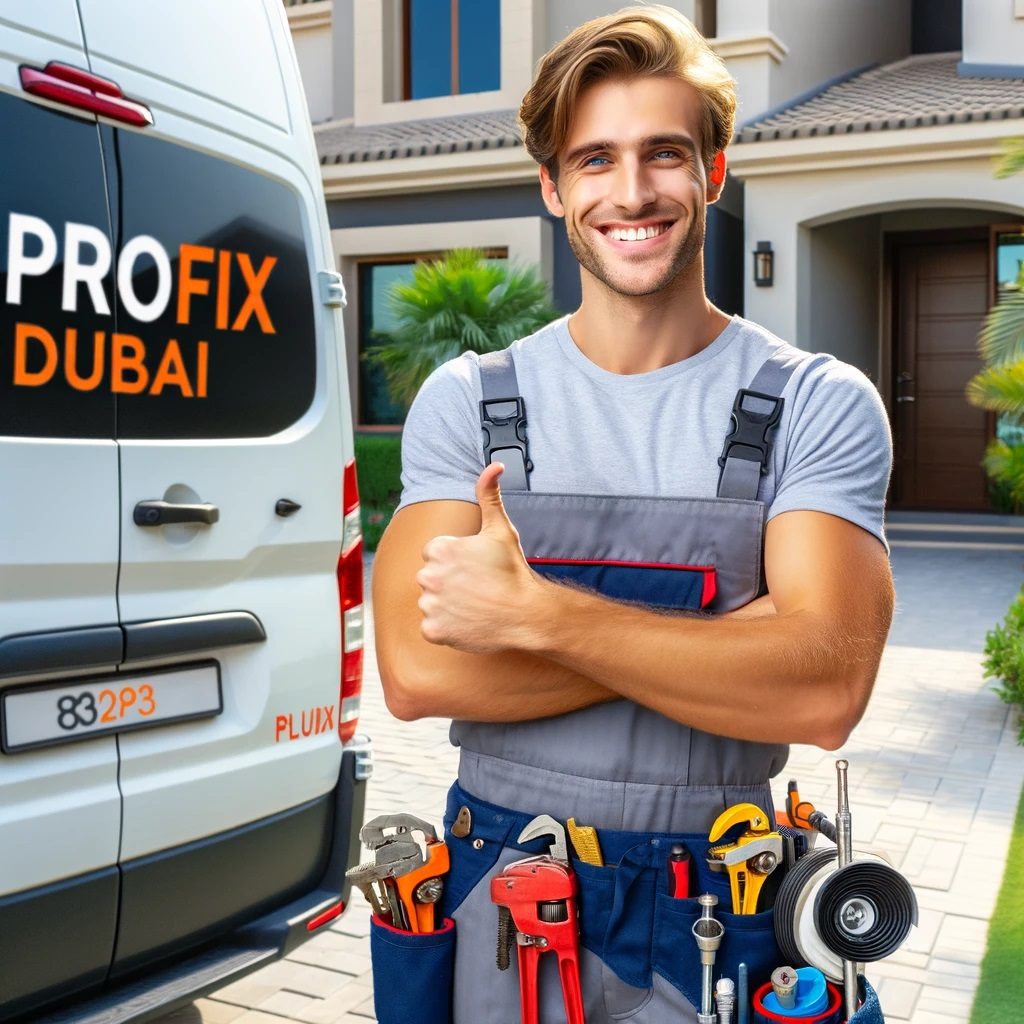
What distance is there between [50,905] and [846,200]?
12.2m

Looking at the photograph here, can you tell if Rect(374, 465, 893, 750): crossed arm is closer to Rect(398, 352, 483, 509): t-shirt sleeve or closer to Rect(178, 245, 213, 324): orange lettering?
Rect(398, 352, 483, 509): t-shirt sleeve

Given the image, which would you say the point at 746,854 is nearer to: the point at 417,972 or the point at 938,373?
the point at 417,972

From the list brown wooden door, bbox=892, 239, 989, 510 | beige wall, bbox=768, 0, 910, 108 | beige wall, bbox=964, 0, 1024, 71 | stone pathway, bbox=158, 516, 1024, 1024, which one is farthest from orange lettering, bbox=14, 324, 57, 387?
brown wooden door, bbox=892, 239, 989, 510

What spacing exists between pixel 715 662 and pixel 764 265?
40.8 feet

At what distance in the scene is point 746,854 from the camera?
1.61m

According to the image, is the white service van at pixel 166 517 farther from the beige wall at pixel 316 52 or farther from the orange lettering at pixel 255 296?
the beige wall at pixel 316 52

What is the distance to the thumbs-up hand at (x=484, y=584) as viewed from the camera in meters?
1.52

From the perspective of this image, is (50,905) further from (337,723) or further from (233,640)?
(337,723)

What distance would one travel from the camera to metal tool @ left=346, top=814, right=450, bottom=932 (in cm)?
171

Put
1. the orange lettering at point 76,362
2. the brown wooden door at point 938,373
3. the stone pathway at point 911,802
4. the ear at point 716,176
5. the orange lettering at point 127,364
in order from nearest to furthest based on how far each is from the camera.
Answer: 1. the ear at point 716,176
2. the orange lettering at point 76,362
3. the orange lettering at point 127,364
4. the stone pathway at point 911,802
5. the brown wooden door at point 938,373

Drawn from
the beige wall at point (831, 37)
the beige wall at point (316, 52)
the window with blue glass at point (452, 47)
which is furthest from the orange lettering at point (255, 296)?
the beige wall at point (316, 52)

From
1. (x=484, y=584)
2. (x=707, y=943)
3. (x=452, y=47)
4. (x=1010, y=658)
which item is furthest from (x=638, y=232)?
(x=452, y=47)

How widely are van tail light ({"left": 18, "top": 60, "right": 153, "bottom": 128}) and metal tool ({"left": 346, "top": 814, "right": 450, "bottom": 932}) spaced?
63.5 inches

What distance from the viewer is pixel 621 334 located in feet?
5.70
